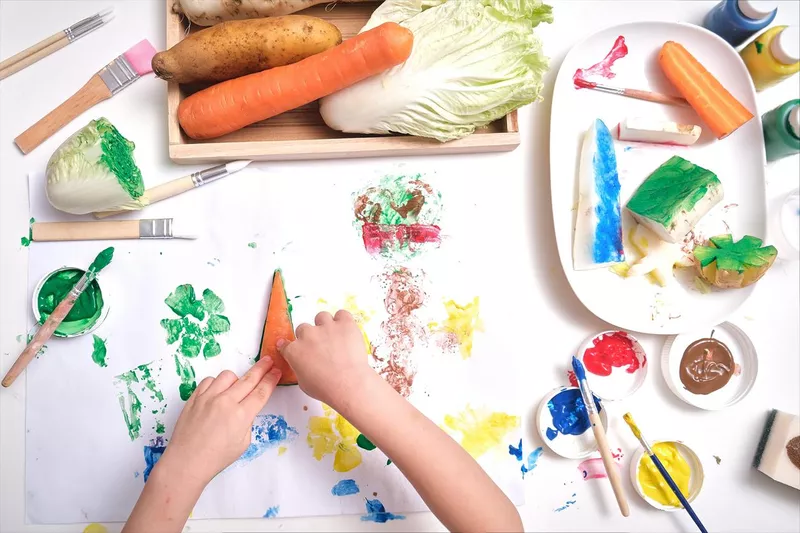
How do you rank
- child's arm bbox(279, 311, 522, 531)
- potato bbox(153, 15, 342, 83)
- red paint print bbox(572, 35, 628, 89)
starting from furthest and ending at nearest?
red paint print bbox(572, 35, 628, 89), potato bbox(153, 15, 342, 83), child's arm bbox(279, 311, 522, 531)

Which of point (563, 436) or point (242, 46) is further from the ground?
point (242, 46)

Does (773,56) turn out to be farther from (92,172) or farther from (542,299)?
(92,172)

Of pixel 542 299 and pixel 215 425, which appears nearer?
pixel 215 425

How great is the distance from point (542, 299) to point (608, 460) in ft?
1.08

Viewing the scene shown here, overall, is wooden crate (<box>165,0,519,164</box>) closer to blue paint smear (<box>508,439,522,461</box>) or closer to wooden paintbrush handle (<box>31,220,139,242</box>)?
wooden paintbrush handle (<box>31,220,139,242</box>)

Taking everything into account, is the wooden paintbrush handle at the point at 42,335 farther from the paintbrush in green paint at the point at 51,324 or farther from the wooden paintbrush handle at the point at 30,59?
the wooden paintbrush handle at the point at 30,59

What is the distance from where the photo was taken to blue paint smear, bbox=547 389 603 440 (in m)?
1.13

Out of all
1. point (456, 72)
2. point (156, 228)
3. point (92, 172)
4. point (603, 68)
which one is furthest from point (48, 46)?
point (603, 68)

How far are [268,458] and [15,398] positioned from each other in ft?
1.68

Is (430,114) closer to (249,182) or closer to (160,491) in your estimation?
(249,182)

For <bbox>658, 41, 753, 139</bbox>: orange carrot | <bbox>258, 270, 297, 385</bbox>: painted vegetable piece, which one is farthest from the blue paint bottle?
<bbox>258, 270, 297, 385</bbox>: painted vegetable piece

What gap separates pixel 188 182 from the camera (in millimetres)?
1132

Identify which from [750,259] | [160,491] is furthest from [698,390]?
[160,491]

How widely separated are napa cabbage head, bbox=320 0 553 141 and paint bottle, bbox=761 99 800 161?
0.49 metres
